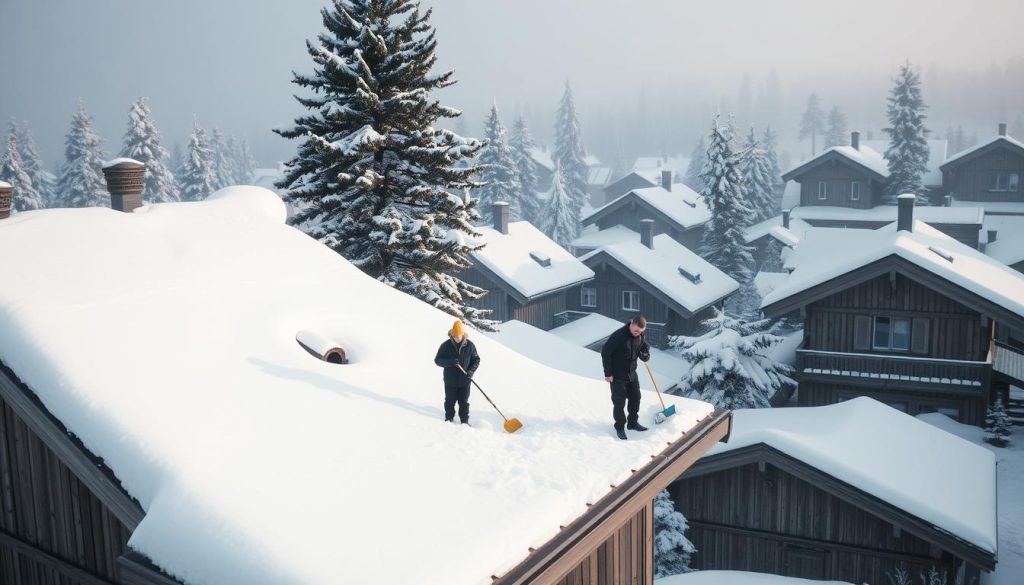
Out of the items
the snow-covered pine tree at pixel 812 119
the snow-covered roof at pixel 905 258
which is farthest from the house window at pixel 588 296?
the snow-covered pine tree at pixel 812 119

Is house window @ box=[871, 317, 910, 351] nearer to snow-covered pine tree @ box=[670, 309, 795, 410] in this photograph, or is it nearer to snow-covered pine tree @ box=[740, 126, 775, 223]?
snow-covered pine tree @ box=[670, 309, 795, 410]

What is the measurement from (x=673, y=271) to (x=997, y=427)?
16.9 metres

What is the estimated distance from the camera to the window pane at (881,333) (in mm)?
25094

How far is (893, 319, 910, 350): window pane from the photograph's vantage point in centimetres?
2478

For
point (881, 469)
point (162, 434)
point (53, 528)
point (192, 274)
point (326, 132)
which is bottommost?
point (881, 469)

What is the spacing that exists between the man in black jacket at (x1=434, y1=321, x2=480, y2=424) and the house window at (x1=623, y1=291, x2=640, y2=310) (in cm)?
2935

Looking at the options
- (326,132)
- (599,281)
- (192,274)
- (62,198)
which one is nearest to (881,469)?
(192,274)

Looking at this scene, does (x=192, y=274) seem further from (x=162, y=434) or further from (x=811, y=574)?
(x=811, y=574)

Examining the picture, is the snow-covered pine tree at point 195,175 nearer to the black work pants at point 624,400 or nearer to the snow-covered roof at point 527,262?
the snow-covered roof at point 527,262

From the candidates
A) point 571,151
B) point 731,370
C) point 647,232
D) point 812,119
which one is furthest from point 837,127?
point 731,370

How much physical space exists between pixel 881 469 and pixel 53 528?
1376cm

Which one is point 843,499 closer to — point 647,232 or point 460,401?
point 460,401

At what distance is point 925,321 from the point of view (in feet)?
80.0

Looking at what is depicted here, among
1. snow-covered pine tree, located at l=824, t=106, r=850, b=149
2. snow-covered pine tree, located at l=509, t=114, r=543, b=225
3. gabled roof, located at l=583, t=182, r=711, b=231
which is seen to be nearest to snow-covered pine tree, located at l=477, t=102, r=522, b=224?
snow-covered pine tree, located at l=509, t=114, r=543, b=225
